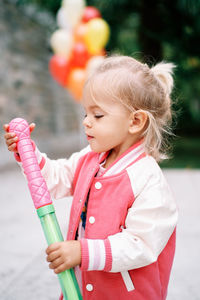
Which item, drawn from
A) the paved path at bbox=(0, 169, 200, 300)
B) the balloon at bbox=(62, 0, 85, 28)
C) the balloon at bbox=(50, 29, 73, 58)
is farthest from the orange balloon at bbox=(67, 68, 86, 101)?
the paved path at bbox=(0, 169, 200, 300)

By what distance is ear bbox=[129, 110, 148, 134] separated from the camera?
1249mm

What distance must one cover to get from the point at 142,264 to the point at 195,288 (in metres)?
0.96

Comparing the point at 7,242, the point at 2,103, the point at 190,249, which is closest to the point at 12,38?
the point at 2,103

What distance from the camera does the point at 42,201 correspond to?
109cm

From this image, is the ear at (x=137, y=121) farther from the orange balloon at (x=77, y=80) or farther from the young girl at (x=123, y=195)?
the orange balloon at (x=77, y=80)

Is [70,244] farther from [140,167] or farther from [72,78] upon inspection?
[72,78]

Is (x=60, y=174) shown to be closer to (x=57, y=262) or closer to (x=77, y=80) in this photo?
(x=57, y=262)

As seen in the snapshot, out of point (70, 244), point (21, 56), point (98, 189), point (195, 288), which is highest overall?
point (21, 56)

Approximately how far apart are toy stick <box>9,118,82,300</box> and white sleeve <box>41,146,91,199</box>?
0.70ft

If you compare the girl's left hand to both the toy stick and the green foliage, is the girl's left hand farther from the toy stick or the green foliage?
the green foliage

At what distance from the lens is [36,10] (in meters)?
7.69

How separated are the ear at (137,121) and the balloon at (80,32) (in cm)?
441

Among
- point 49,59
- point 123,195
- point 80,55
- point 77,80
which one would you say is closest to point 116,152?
point 123,195

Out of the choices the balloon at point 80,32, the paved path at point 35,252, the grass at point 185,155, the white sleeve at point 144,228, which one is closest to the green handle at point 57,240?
the white sleeve at point 144,228
